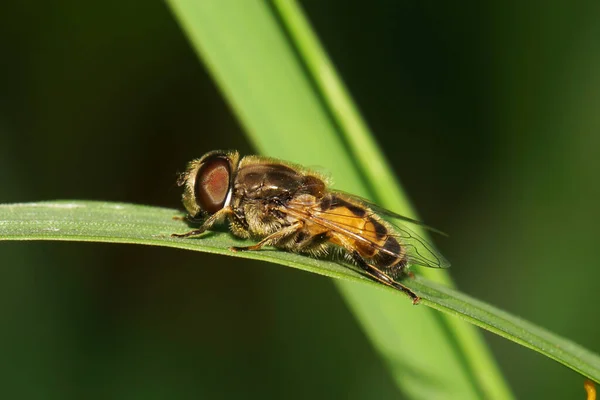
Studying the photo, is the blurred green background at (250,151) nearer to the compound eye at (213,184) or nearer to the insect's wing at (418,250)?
the compound eye at (213,184)

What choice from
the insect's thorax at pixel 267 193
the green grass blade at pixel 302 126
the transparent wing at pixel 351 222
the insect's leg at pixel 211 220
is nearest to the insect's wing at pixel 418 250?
the transparent wing at pixel 351 222

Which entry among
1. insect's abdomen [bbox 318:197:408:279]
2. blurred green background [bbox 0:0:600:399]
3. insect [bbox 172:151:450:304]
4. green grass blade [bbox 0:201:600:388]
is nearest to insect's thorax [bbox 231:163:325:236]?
insect [bbox 172:151:450:304]

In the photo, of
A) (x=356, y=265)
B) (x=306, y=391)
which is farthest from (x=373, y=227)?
(x=306, y=391)

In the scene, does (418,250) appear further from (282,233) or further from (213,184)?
(213,184)

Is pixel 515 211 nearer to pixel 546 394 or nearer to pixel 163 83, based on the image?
pixel 546 394

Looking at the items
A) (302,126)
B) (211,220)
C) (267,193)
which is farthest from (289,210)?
(302,126)
